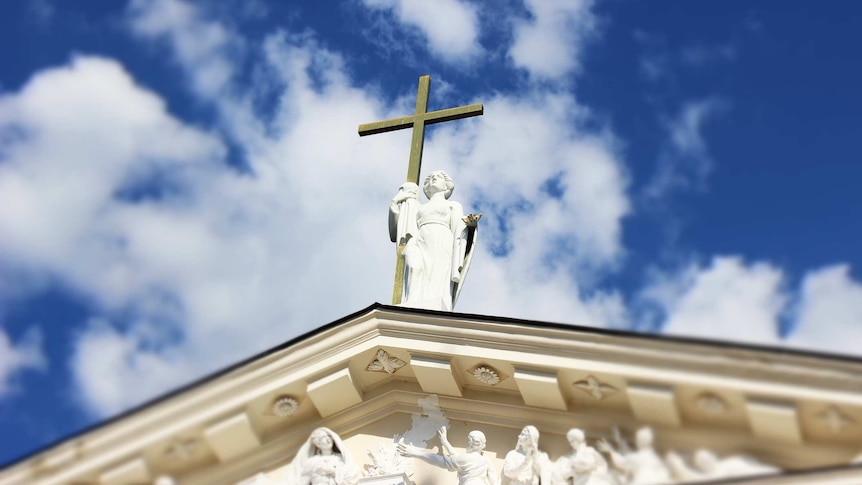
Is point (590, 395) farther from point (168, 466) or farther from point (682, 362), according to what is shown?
point (168, 466)

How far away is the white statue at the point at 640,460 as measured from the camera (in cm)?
921

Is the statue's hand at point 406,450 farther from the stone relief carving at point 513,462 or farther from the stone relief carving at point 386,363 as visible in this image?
the stone relief carving at point 386,363

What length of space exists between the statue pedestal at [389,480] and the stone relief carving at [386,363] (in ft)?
3.33

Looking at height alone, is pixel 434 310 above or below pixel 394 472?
above

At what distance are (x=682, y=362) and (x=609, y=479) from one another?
1.12 m

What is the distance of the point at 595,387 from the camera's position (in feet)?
32.3

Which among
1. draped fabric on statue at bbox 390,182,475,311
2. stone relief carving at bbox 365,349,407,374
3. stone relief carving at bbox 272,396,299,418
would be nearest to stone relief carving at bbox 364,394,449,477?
stone relief carving at bbox 365,349,407,374

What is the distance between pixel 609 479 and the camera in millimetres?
9461

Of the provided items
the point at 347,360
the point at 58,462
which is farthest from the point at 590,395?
the point at 58,462

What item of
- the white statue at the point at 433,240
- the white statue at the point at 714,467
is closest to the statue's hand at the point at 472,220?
the white statue at the point at 433,240

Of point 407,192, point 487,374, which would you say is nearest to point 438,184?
point 407,192

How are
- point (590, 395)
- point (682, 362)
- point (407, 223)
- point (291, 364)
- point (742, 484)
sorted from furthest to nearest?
point (407, 223) < point (291, 364) < point (590, 395) < point (682, 362) < point (742, 484)

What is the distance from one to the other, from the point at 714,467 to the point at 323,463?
3.36m

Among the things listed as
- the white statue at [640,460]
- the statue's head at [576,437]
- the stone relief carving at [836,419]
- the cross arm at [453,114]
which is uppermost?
the cross arm at [453,114]
